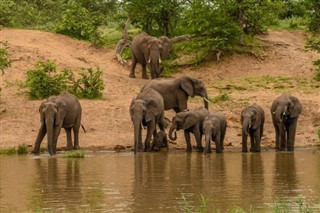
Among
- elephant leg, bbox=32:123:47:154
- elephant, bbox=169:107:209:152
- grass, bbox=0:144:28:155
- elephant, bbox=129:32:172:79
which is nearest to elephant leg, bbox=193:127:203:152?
elephant, bbox=169:107:209:152

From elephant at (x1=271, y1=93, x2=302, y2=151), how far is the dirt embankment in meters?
0.56

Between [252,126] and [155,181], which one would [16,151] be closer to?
[252,126]

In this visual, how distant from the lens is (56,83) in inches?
934

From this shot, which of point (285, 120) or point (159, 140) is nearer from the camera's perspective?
point (159, 140)

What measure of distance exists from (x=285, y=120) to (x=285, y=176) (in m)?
6.57

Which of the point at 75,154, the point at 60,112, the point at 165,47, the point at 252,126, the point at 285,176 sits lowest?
the point at 285,176

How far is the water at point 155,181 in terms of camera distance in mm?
11578

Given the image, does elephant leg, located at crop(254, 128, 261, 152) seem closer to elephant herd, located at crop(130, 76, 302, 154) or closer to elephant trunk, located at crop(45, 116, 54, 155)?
elephant herd, located at crop(130, 76, 302, 154)

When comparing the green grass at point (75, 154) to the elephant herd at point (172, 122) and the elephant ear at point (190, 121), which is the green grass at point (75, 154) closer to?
the elephant herd at point (172, 122)

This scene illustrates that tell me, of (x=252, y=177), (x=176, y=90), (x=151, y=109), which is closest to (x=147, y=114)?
(x=151, y=109)

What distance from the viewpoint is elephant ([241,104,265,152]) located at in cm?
2011

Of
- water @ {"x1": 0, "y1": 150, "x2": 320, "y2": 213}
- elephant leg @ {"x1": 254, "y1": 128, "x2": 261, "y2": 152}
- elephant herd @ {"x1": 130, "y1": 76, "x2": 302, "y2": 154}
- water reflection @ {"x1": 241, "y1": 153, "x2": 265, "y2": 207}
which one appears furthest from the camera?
elephant leg @ {"x1": 254, "y1": 128, "x2": 261, "y2": 152}

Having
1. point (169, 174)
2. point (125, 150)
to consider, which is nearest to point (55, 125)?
point (125, 150)

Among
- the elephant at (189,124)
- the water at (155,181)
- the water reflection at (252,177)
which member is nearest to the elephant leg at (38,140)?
the water at (155,181)
